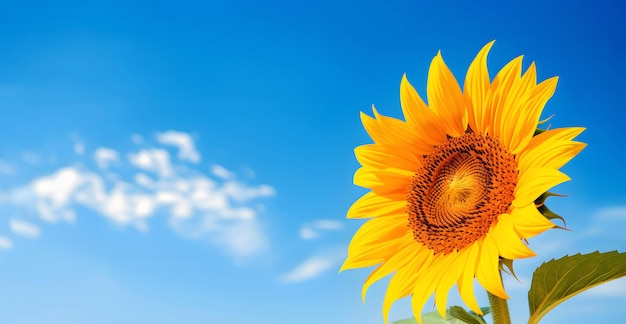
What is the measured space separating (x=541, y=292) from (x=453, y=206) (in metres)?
0.64

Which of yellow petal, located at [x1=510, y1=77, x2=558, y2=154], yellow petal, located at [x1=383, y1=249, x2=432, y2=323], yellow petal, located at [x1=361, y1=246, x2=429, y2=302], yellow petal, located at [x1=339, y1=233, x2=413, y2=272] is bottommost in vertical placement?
yellow petal, located at [x1=383, y1=249, x2=432, y2=323]

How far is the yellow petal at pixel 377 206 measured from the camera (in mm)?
3602

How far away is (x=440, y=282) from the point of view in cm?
306

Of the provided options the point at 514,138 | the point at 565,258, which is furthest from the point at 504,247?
the point at 514,138

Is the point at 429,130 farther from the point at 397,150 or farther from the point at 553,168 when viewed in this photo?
the point at 553,168

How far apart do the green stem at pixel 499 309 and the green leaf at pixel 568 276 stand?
0.55 feet

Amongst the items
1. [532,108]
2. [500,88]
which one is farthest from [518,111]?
[500,88]

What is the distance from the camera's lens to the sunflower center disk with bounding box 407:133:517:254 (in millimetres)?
3039

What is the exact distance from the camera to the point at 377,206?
143 inches

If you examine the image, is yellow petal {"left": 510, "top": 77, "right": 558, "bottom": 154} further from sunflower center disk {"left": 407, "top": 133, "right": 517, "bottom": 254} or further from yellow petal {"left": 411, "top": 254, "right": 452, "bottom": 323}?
yellow petal {"left": 411, "top": 254, "right": 452, "bottom": 323}

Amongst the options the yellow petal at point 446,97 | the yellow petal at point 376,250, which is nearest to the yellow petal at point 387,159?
the yellow petal at point 446,97

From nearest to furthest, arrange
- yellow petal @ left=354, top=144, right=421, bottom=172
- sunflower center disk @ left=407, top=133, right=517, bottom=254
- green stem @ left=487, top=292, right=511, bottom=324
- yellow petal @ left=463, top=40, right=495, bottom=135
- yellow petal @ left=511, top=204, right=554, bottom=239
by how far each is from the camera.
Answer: yellow petal @ left=511, top=204, right=554, bottom=239, green stem @ left=487, top=292, right=511, bottom=324, sunflower center disk @ left=407, top=133, right=517, bottom=254, yellow petal @ left=463, top=40, right=495, bottom=135, yellow petal @ left=354, top=144, right=421, bottom=172

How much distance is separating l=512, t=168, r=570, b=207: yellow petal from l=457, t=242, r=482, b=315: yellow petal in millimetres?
291

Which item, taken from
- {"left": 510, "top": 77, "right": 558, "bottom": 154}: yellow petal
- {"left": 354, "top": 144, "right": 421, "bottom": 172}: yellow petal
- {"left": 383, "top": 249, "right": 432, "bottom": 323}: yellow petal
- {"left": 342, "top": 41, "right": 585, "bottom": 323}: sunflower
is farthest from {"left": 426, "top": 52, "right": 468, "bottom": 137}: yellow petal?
{"left": 383, "top": 249, "right": 432, "bottom": 323}: yellow petal
